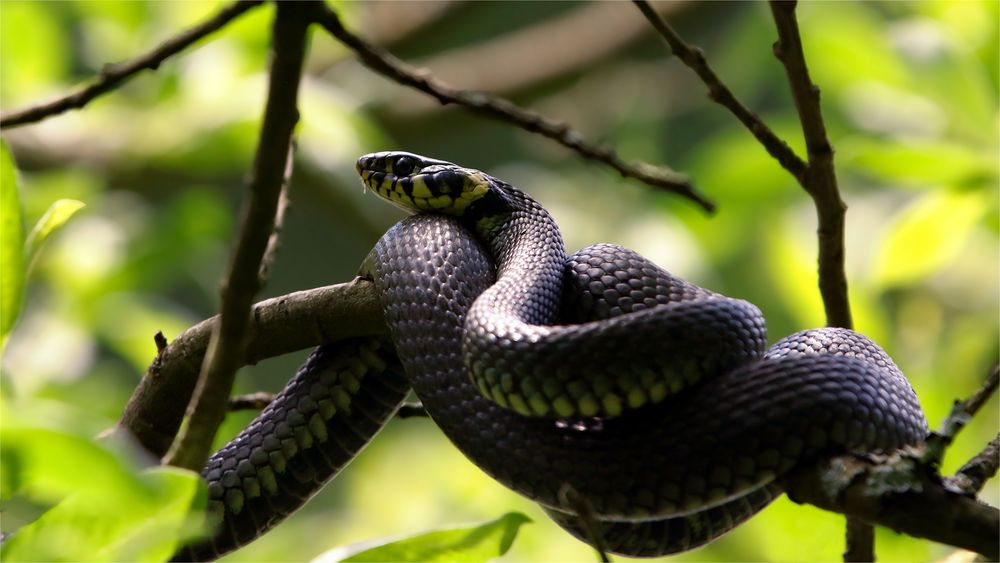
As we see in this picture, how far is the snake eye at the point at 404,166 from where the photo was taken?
3172mm

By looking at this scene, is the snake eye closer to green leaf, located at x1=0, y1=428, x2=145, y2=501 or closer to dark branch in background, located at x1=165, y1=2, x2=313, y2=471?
dark branch in background, located at x1=165, y1=2, x2=313, y2=471

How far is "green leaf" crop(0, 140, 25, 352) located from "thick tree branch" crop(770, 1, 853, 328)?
1744mm

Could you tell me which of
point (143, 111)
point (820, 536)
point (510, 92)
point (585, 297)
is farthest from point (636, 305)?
point (510, 92)

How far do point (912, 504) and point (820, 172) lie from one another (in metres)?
1.11

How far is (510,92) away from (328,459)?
573 cm

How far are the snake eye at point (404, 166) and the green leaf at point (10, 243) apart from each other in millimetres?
1231

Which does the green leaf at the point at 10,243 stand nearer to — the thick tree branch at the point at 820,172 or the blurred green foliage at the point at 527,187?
the blurred green foliage at the point at 527,187

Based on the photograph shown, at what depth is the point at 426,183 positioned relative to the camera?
301 cm

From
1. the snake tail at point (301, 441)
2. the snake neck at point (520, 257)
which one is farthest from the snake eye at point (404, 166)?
the snake tail at point (301, 441)

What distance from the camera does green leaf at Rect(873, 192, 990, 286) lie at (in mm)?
3834

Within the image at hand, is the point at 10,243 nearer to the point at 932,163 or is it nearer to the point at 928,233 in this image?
the point at 932,163

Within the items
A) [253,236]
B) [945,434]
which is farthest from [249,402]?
[945,434]

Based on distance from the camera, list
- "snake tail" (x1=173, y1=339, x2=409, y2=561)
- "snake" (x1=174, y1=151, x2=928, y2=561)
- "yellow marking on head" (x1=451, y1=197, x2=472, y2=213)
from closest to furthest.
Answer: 1. "snake" (x1=174, y1=151, x2=928, y2=561)
2. "snake tail" (x1=173, y1=339, x2=409, y2=561)
3. "yellow marking on head" (x1=451, y1=197, x2=472, y2=213)

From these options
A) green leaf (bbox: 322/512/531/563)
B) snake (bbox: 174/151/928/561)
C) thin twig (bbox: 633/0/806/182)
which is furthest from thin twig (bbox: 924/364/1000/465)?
thin twig (bbox: 633/0/806/182)
